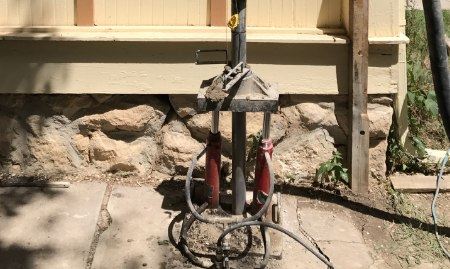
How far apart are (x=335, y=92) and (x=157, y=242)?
1648 mm

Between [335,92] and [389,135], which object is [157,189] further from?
[389,135]

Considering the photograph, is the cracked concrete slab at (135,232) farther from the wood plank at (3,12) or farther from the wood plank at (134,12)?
the wood plank at (3,12)

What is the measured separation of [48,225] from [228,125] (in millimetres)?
1423

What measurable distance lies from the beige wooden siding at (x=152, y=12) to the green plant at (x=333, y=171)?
1.32 metres

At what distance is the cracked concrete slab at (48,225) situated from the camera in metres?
3.86

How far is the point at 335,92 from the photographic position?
4691mm

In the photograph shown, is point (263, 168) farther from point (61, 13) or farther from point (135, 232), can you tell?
point (61, 13)

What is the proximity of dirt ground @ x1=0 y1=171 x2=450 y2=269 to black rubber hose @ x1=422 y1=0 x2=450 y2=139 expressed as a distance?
699 mm

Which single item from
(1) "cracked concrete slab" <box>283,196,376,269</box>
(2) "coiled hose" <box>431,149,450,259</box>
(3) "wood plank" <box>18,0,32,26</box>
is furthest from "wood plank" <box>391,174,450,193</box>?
(3) "wood plank" <box>18,0,32,26</box>

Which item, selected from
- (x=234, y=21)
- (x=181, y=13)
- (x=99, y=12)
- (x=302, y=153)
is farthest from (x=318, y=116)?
(x=99, y=12)

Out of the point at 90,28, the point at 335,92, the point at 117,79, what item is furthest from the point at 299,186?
the point at 90,28

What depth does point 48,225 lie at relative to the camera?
13.8 feet

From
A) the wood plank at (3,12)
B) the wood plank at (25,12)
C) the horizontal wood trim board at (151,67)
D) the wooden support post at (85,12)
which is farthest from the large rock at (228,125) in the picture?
the wood plank at (3,12)

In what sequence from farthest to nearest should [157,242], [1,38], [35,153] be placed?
[35,153]
[1,38]
[157,242]
